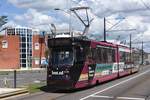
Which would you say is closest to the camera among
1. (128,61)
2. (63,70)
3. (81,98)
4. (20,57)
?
(81,98)

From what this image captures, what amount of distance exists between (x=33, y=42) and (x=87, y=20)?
49746mm

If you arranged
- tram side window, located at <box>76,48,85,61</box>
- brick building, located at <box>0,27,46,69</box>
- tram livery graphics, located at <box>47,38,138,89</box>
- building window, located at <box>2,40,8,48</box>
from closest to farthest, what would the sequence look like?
1. tram livery graphics, located at <box>47,38,138,89</box>
2. tram side window, located at <box>76,48,85,61</box>
3. brick building, located at <box>0,27,46,69</box>
4. building window, located at <box>2,40,8,48</box>

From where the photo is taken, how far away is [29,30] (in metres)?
104

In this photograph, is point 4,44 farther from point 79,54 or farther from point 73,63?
point 73,63

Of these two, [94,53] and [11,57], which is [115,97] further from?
[11,57]

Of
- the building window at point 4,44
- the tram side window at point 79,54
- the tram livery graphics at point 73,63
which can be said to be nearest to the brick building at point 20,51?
the building window at point 4,44

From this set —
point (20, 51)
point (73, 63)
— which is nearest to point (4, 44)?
point (20, 51)

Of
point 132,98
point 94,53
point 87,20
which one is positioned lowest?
point 132,98

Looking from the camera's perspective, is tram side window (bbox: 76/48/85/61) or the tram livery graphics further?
tram side window (bbox: 76/48/85/61)

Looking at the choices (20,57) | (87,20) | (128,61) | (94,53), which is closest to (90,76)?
(94,53)

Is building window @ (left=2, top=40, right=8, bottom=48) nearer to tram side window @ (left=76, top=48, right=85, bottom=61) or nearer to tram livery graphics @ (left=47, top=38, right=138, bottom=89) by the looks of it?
tram livery graphics @ (left=47, top=38, right=138, bottom=89)

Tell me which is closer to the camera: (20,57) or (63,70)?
(63,70)

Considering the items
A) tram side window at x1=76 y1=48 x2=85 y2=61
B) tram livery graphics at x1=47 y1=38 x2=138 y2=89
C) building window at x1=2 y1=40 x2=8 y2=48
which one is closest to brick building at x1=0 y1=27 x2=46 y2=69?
building window at x1=2 y1=40 x2=8 y2=48

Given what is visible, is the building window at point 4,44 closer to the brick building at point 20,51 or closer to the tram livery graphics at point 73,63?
the brick building at point 20,51
